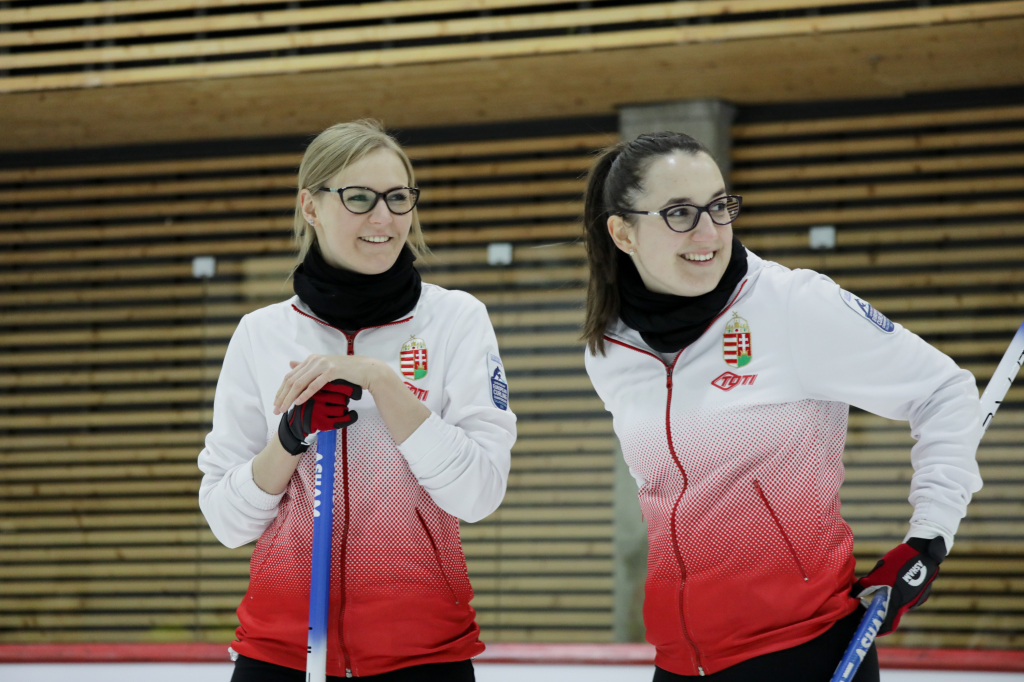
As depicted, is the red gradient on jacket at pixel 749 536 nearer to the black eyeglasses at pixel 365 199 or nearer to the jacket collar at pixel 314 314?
the jacket collar at pixel 314 314

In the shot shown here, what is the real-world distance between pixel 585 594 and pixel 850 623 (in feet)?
15.6

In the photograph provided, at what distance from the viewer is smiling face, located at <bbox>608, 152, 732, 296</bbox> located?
2021mm

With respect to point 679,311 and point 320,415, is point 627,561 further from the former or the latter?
point 320,415

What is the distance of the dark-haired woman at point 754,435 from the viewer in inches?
75.2

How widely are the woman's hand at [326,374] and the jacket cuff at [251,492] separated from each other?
0.62 feet

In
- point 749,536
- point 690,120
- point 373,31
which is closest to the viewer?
point 749,536

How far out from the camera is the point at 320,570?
77.9 inches

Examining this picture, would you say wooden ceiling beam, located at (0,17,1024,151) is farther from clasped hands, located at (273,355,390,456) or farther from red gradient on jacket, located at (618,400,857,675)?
clasped hands, located at (273,355,390,456)

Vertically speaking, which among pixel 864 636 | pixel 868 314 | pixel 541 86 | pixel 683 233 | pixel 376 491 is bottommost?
pixel 864 636

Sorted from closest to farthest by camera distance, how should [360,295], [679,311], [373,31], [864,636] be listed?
1. [864,636]
2. [679,311]
3. [360,295]
4. [373,31]

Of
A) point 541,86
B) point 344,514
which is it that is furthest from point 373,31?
point 344,514

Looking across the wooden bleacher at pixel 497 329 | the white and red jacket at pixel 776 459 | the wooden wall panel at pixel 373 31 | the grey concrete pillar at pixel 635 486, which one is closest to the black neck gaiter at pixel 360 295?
the white and red jacket at pixel 776 459

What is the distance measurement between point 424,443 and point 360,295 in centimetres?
39

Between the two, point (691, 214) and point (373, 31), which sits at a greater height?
point (373, 31)
